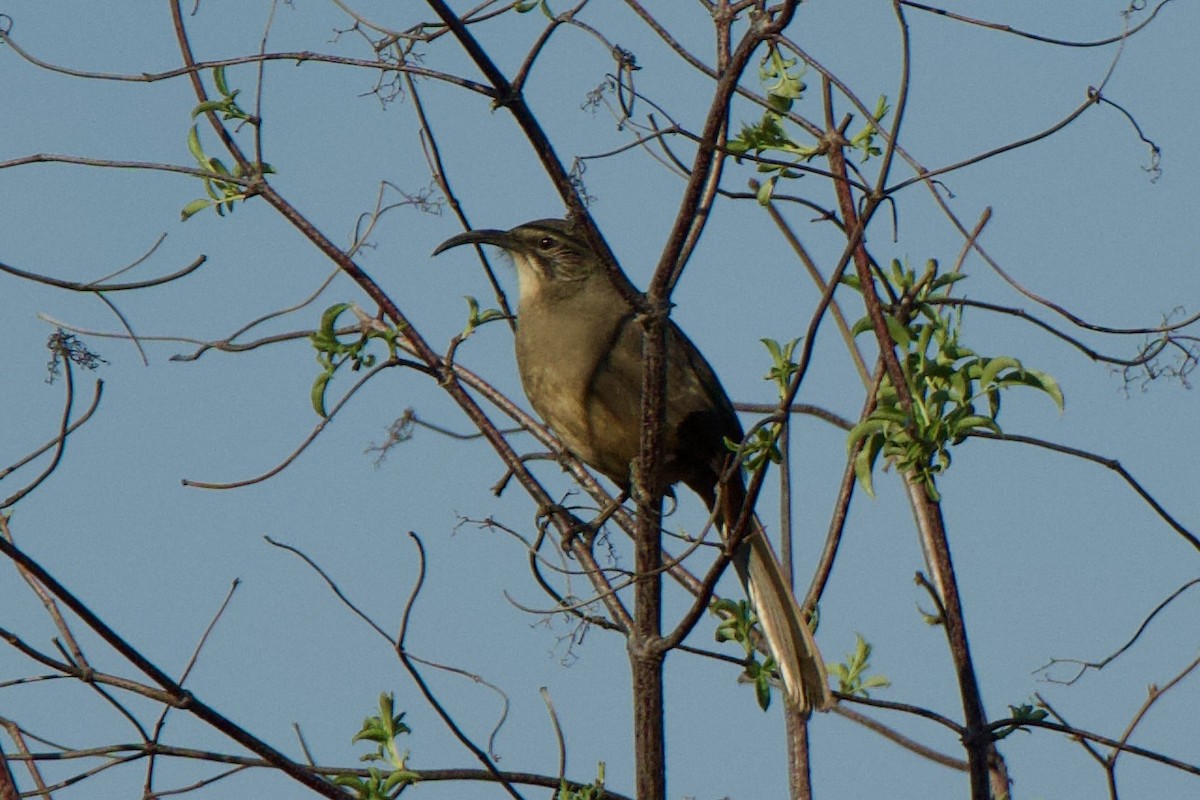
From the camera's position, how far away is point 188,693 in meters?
2.86

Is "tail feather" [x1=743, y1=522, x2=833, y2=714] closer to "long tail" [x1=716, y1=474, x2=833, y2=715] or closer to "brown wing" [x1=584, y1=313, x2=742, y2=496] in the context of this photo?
"long tail" [x1=716, y1=474, x2=833, y2=715]

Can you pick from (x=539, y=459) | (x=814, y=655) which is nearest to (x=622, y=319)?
(x=539, y=459)

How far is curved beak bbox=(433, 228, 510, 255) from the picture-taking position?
476 cm

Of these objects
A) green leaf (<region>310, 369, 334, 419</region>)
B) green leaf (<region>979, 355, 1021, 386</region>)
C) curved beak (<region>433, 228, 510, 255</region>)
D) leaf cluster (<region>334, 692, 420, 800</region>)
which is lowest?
leaf cluster (<region>334, 692, 420, 800</region>)

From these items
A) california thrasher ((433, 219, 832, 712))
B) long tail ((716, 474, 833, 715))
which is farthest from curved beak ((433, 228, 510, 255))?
long tail ((716, 474, 833, 715))

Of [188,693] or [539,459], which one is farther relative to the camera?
[539,459]

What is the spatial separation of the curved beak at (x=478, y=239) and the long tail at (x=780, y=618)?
117 cm

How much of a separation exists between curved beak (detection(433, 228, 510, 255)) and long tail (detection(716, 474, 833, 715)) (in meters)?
1.17

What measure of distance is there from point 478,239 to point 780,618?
5.43 feet

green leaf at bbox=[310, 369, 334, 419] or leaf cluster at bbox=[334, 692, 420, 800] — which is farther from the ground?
green leaf at bbox=[310, 369, 334, 419]

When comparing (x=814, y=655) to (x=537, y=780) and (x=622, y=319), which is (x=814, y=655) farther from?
(x=622, y=319)

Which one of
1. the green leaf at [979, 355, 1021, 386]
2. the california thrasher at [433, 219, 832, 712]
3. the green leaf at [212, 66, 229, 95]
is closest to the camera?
the green leaf at [979, 355, 1021, 386]

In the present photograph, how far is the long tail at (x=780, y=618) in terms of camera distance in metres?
3.70

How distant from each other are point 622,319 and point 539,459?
2.58 ft
